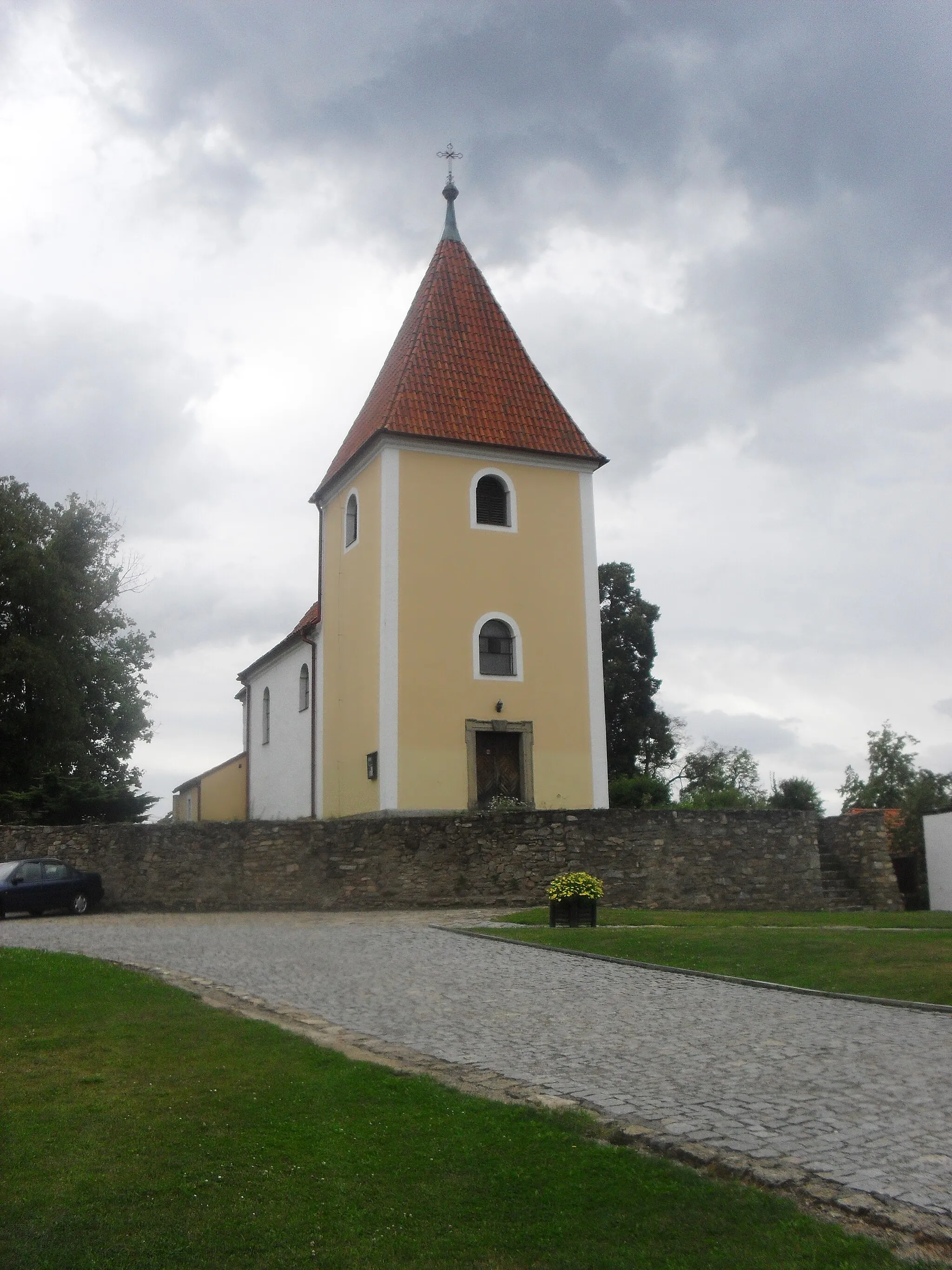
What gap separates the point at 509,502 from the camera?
28.8m

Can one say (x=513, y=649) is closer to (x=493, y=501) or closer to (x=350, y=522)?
(x=493, y=501)

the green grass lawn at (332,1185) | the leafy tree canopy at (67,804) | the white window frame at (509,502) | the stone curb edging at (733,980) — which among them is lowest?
the green grass lawn at (332,1185)

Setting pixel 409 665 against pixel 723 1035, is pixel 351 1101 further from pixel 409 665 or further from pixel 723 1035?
pixel 409 665

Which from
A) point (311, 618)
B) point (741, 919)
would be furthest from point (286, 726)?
point (741, 919)

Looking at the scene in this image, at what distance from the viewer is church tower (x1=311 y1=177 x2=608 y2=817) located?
26.9 meters

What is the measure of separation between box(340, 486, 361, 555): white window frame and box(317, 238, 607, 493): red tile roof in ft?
2.53

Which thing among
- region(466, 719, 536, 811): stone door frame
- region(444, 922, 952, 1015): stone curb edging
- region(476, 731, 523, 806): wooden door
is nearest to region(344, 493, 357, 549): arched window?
region(466, 719, 536, 811): stone door frame

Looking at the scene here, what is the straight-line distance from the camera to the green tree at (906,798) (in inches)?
1233

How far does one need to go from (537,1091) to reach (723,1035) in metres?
2.30

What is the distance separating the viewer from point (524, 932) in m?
16.4

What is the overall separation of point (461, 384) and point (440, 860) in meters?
12.6

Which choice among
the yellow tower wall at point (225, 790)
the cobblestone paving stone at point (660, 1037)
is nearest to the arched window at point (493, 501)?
the cobblestone paving stone at point (660, 1037)

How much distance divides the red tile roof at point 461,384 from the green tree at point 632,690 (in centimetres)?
1955

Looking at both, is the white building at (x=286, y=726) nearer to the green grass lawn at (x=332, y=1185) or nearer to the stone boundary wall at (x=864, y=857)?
the stone boundary wall at (x=864, y=857)
